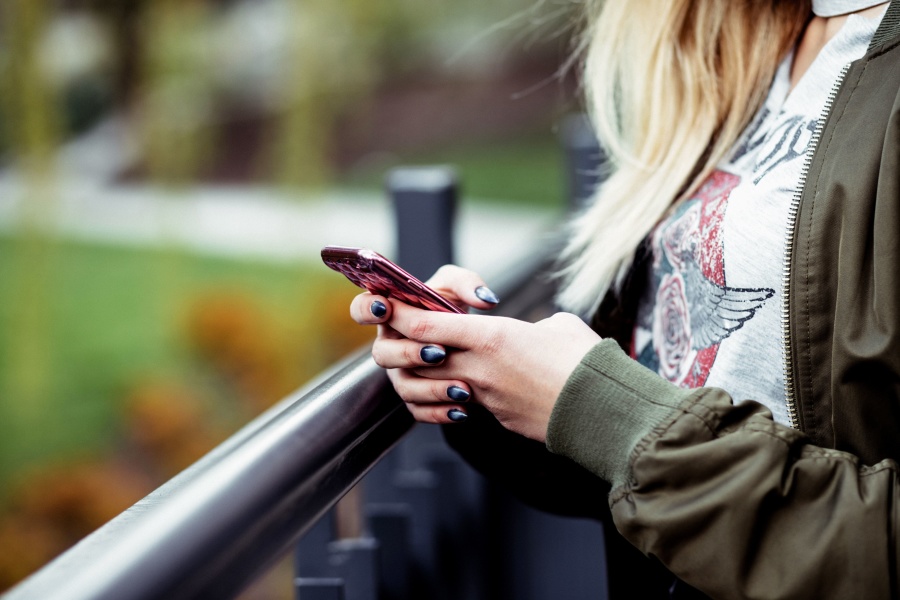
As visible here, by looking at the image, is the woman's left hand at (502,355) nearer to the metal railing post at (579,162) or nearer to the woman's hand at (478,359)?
the woman's hand at (478,359)

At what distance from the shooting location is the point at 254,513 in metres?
0.64

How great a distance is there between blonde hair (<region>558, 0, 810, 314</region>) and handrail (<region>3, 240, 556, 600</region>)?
0.49 metres

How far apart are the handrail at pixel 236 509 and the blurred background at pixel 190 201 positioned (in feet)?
2.74

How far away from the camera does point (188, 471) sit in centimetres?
70

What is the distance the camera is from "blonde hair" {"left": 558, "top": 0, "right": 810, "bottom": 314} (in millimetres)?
1219

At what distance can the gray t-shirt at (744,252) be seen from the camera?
3.09ft

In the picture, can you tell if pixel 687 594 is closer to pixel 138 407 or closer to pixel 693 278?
pixel 693 278

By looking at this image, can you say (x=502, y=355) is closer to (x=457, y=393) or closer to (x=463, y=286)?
(x=457, y=393)

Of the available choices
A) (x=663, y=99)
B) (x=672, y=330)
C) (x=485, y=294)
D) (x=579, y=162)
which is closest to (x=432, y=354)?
(x=485, y=294)

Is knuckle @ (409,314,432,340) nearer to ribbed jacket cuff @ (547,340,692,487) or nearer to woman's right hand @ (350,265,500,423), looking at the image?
woman's right hand @ (350,265,500,423)

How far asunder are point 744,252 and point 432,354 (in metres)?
0.35

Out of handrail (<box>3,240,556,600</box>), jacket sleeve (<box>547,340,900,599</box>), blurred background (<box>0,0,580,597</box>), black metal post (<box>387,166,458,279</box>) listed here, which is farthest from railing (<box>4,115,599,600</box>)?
blurred background (<box>0,0,580,597</box>)

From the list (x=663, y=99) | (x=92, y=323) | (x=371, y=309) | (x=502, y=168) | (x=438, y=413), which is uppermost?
(x=663, y=99)

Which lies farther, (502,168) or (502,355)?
(502,168)
